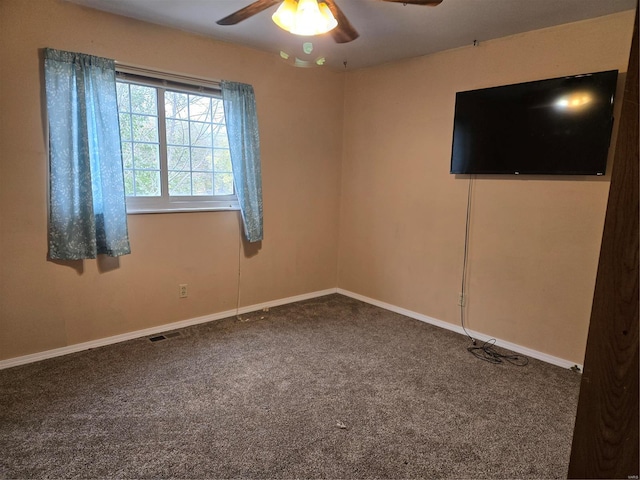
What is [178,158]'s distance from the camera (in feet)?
10.6

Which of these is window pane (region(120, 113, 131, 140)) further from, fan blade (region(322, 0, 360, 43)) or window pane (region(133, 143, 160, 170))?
fan blade (region(322, 0, 360, 43))

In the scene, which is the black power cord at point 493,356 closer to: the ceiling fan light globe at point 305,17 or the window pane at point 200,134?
the ceiling fan light globe at point 305,17

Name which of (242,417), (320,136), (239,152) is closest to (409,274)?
(320,136)

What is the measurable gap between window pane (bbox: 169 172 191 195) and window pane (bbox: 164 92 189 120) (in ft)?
1.56

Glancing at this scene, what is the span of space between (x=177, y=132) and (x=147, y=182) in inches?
19.3

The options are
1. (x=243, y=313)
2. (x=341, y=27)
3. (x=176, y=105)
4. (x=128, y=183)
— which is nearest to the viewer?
(x=341, y=27)

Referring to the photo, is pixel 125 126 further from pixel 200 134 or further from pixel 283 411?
pixel 283 411

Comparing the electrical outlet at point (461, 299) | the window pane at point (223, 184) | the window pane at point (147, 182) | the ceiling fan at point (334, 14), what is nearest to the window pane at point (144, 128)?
the window pane at point (147, 182)

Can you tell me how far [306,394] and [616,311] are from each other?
1986 mm

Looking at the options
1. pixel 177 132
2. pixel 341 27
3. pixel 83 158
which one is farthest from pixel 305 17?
pixel 83 158

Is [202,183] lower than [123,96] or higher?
lower

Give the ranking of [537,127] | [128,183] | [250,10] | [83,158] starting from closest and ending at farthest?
1. [250,10]
2. [83,158]
3. [537,127]
4. [128,183]

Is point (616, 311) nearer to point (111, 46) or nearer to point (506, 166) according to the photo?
point (506, 166)

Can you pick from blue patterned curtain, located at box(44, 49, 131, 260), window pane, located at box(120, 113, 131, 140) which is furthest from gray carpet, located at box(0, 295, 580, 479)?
window pane, located at box(120, 113, 131, 140)
